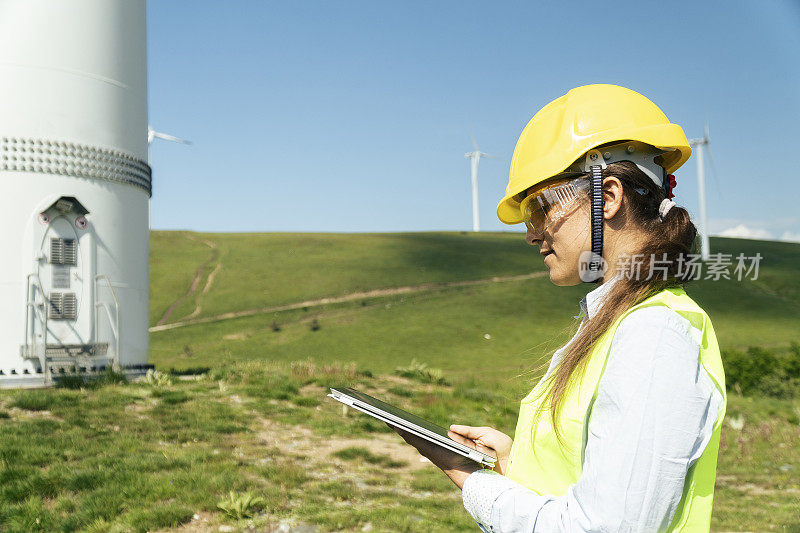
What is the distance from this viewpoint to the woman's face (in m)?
2.01

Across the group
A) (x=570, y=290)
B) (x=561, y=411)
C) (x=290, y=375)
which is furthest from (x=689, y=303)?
(x=570, y=290)

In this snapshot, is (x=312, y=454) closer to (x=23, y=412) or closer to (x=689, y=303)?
(x=23, y=412)

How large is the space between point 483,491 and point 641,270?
0.79 meters

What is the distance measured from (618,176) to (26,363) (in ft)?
50.9

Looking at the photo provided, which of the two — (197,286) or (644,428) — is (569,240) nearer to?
(644,428)

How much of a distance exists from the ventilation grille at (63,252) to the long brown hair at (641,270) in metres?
15.2

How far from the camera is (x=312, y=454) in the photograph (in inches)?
→ 410

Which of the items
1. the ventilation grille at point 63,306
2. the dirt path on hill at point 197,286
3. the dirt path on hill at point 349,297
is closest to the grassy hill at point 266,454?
the ventilation grille at point 63,306

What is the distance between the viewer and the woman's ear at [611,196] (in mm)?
1930

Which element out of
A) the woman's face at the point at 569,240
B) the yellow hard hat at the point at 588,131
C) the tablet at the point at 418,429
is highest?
the yellow hard hat at the point at 588,131

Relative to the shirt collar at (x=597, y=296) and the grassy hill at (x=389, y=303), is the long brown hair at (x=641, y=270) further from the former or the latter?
the grassy hill at (x=389, y=303)

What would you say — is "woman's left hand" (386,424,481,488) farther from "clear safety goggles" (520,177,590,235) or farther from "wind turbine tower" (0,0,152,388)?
"wind turbine tower" (0,0,152,388)

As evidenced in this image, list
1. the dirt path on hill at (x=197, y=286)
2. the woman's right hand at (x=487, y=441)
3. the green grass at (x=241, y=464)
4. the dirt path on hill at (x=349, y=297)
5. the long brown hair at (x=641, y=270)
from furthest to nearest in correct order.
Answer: the dirt path on hill at (x=197, y=286), the dirt path on hill at (x=349, y=297), the green grass at (x=241, y=464), the woman's right hand at (x=487, y=441), the long brown hair at (x=641, y=270)

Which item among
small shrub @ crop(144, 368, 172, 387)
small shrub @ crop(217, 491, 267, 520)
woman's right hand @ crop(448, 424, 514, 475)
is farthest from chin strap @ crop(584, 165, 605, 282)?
small shrub @ crop(144, 368, 172, 387)
